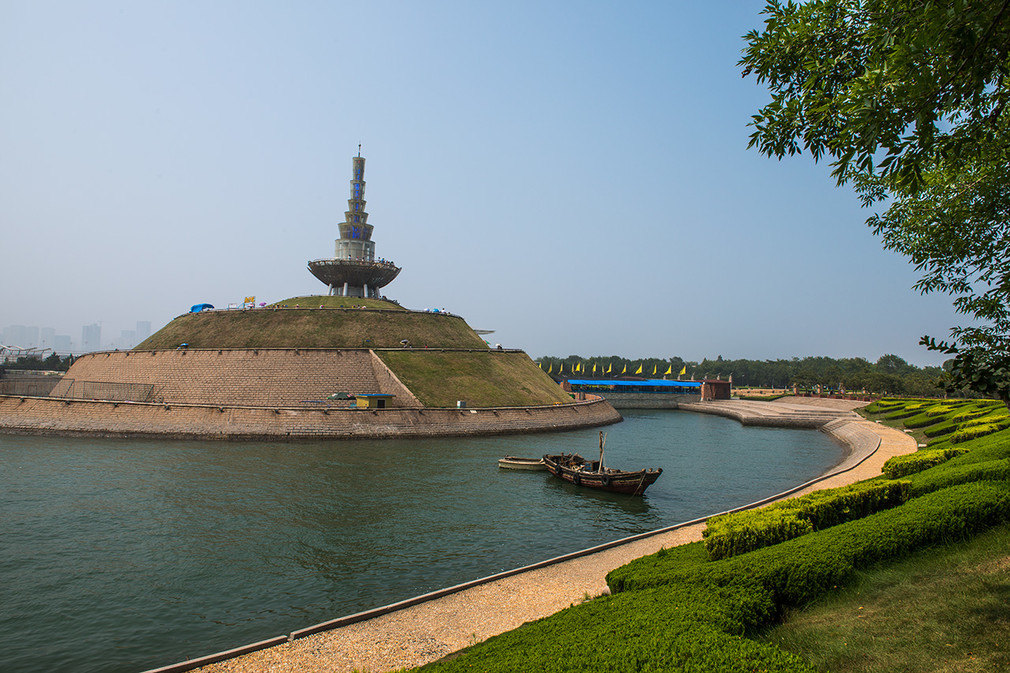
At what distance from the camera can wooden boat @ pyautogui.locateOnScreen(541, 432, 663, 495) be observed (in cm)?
2888

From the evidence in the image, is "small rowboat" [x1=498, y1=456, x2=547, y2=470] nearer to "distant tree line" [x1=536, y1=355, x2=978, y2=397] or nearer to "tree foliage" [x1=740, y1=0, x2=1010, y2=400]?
"tree foliage" [x1=740, y1=0, x2=1010, y2=400]

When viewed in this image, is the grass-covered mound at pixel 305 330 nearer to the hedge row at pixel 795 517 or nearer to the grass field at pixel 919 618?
the hedge row at pixel 795 517

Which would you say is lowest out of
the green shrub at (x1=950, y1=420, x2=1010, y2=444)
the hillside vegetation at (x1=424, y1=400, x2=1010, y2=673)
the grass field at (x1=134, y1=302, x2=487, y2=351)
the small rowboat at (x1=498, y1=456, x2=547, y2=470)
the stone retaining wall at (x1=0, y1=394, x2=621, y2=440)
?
the small rowboat at (x1=498, y1=456, x2=547, y2=470)

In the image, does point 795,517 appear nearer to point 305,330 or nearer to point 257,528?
point 257,528

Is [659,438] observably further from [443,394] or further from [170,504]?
[170,504]

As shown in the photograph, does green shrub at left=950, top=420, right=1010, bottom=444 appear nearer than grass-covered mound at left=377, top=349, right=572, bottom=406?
Yes

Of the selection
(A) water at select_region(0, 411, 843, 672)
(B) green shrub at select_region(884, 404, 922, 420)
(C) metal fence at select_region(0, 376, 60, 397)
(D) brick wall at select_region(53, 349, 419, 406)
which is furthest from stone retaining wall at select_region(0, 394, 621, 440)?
(B) green shrub at select_region(884, 404, 922, 420)

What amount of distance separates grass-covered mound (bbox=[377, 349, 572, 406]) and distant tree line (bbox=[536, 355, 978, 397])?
147 feet

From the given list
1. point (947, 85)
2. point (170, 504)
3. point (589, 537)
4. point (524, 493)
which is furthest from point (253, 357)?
point (947, 85)

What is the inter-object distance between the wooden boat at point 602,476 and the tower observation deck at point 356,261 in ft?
200

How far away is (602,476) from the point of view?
2994 centimetres

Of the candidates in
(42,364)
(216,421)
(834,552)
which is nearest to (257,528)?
(834,552)

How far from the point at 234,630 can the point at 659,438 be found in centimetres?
4737

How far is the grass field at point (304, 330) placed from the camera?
6769cm
